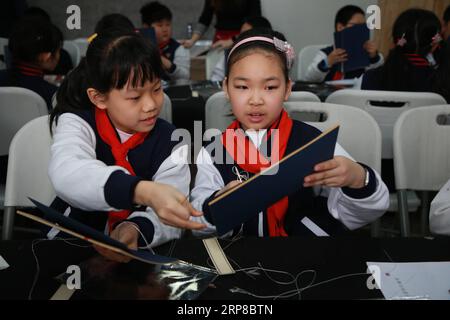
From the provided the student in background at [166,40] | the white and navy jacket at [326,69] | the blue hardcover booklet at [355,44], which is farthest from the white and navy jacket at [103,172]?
the white and navy jacket at [326,69]

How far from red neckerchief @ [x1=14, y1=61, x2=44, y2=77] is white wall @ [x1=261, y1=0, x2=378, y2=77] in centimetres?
319

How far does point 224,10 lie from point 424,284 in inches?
138

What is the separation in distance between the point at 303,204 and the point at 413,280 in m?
0.49

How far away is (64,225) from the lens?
0.80 m

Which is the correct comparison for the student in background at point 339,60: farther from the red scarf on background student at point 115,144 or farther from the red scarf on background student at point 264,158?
the red scarf on background student at point 115,144

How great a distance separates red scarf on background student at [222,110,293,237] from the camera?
126cm

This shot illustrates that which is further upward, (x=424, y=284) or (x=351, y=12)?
(x=351, y=12)

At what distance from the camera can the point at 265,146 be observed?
1339 millimetres

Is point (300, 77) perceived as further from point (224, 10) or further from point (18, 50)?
point (18, 50)

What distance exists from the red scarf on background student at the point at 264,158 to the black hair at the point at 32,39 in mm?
1601

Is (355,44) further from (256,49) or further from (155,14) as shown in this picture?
(256,49)
